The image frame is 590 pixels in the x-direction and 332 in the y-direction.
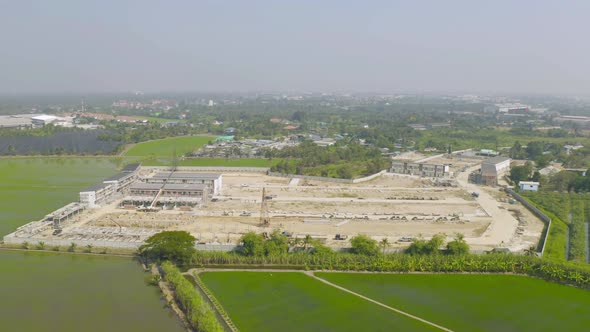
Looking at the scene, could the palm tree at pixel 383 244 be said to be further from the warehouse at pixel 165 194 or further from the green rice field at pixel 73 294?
the warehouse at pixel 165 194

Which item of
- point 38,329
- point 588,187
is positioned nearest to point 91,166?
point 38,329

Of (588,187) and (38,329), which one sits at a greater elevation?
(588,187)

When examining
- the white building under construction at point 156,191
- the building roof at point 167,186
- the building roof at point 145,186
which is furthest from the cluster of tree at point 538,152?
the building roof at point 145,186

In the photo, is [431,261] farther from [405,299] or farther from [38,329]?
[38,329]

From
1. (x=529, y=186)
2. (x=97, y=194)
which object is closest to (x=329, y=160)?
(x=529, y=186)

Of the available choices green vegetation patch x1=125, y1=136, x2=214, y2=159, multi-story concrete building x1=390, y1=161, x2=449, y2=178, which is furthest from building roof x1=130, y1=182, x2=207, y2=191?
multi-story concrete building x1=390, y1=161, x2=449, y2=178

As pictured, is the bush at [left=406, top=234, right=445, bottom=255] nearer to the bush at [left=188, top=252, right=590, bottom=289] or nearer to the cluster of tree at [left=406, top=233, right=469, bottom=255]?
the cluster of tree at [left=406, top=233, right=469, bottom=255]
